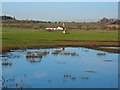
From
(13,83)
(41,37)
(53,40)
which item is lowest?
(13,83)

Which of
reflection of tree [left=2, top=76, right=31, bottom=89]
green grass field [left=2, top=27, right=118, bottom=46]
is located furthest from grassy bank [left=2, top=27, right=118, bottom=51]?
reflection of tree [left=2, top=76, right=31, bottom=89]

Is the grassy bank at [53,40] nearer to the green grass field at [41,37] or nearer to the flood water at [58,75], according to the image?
the green grass field at [41,37]

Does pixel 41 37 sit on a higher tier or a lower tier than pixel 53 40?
higher

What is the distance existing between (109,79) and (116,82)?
112 cm

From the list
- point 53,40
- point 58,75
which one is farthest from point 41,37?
point 58,75

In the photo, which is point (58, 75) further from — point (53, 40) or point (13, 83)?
point (53, 40)

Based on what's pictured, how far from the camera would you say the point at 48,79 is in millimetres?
18281

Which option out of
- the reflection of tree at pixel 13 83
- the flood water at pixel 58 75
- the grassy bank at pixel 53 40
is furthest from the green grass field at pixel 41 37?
the reflection of tree at pixel 13 83

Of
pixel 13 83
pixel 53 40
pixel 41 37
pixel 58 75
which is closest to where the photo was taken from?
pixel 13 83

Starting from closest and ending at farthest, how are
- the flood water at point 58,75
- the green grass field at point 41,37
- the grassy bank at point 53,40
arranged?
the flood water at point 58,75 < the grassy bank at point 53,40 < the green grass field at point 41,37

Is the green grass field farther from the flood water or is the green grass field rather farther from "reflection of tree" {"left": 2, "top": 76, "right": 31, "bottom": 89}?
"reflection of tree" {"left": 2, "top": 76, "right": 31, "bottom": 89}

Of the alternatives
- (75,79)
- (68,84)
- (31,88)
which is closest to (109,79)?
(75,79)

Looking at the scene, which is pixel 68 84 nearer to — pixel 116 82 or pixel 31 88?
pixel 31 88

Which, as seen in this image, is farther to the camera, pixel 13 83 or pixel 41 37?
pixel 41 37
